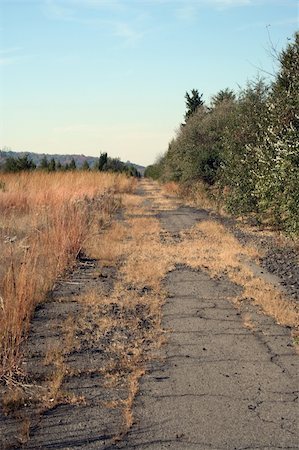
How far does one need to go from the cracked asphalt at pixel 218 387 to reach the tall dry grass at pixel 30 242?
4.58ft

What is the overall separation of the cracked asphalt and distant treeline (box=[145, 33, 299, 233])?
6.45ft

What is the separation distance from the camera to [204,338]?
17.6 feet

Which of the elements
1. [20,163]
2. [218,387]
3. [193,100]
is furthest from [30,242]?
[193,100]

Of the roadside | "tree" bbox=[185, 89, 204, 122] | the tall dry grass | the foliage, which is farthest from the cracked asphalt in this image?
"tree" bbox=[185, 89, 204, 122]

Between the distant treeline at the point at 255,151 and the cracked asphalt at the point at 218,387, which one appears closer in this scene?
the cracked asphalt at the point at 218,387

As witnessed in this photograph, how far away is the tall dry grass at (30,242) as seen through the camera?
4.57 m

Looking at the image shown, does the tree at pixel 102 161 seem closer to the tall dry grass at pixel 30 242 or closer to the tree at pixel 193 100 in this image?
the tree at pixel 193 100

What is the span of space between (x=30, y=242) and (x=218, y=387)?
529 centimetres

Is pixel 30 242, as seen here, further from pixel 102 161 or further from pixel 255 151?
pixel 102 161

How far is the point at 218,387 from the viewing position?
4129 mm

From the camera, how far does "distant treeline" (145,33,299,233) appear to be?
6598 millimetres

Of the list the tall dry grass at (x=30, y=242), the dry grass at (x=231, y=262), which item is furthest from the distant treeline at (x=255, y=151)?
the tall dry grass at (x=30, y=242)

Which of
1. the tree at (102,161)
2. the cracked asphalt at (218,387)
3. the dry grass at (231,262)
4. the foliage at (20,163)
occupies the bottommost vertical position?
the cracked asphalt at (218,387)

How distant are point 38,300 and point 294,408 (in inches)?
147
